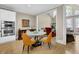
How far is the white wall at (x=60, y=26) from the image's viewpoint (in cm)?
290

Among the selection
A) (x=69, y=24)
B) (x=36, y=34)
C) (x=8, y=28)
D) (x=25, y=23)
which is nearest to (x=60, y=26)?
(x=69, y=24)

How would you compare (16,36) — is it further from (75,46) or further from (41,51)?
(75,46)

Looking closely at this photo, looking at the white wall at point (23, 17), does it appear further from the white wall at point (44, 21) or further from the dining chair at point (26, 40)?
the dining chair at point (26, 40)

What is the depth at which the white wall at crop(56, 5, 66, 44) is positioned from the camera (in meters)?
2.90

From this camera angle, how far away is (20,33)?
9.33 feet

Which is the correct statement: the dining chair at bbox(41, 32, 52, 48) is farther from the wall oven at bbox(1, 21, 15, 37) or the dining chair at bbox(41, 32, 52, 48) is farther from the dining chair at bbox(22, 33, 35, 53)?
the wall oven at bbox(1, 21, 15, 37)

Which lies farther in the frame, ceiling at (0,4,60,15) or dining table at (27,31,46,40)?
dining table at (27,31,46,40)

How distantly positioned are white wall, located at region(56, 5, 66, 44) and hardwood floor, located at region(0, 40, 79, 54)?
0.17m

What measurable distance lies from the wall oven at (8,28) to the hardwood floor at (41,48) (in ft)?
0.89

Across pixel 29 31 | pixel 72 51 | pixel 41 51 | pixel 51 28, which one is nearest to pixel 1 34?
pixel 29 31

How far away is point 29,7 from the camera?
274 cm

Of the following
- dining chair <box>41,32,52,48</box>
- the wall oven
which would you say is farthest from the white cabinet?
dining chair <box>41,32,52,48</box>

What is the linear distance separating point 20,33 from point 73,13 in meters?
1.54

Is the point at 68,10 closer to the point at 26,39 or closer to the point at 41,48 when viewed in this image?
the point at 41,48
